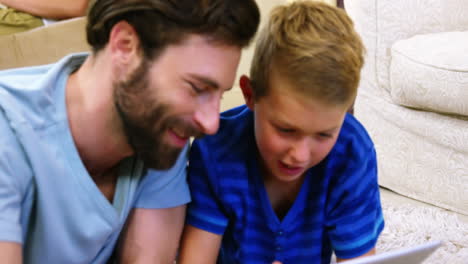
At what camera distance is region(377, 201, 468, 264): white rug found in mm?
1334

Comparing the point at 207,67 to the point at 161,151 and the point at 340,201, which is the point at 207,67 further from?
the point at 340,201

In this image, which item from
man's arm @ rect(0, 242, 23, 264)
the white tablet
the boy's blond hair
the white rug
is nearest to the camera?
the white tablet

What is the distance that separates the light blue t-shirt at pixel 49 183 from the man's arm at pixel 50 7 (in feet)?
2.32

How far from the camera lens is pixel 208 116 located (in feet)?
2.56

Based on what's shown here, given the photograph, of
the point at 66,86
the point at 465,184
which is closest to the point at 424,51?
the point at 465,184

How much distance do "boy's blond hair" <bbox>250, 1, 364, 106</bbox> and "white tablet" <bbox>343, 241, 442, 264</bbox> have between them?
261 millimetres

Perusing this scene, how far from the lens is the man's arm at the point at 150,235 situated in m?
0.94

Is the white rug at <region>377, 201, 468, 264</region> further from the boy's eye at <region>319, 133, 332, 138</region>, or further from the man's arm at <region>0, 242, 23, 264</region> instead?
the man's arm at <region>0, 242, 23, 264</region>

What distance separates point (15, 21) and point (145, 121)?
37.0 inches

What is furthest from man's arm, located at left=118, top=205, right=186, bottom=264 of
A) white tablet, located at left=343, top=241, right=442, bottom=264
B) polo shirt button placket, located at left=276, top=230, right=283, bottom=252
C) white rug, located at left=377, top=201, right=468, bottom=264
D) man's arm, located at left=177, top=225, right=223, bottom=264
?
white rug, located at left=377, top=201, right=468, bottom=264

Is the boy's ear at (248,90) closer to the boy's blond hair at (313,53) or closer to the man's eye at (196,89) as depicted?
the boy's blond hair at (313,53)

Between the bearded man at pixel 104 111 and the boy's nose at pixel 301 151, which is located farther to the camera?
the boy's nose at pixel 301 151

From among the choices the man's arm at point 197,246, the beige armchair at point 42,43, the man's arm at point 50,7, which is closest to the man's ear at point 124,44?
the man's arm at point 197,246

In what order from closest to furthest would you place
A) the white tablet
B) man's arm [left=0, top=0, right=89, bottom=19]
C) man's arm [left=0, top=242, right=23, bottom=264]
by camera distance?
the white tablet
man's arm [left=0, top=242, right=23, bottom=264]
man's arm [left=0, top=0, right=89, bottom=19]
